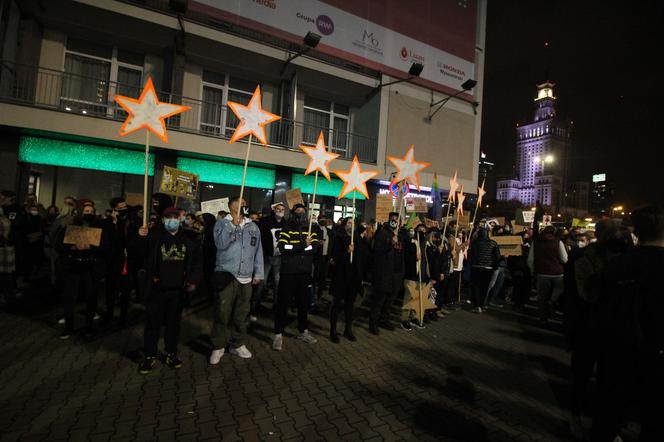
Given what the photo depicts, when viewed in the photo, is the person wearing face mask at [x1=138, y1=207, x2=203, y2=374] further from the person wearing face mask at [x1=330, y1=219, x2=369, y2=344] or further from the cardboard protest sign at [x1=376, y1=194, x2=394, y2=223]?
the cardboard protest sign at [x1=376, y1=194, x2=394, y2=223]

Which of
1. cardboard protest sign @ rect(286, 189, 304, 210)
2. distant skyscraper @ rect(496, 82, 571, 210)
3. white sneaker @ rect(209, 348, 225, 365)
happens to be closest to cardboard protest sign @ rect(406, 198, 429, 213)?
cardboard protest sign @ rect(286, 189, 304, 210)

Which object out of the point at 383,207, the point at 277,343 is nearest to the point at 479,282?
the point at 383,207

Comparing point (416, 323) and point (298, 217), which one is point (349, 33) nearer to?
point (298, 217)

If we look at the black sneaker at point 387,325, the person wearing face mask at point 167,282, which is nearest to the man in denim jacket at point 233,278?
the person wearing face mask at point 167,282

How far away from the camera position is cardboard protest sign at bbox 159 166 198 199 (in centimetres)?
805

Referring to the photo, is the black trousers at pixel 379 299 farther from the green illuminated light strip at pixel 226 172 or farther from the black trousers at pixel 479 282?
the green illuminated light strip at pixel 226 172

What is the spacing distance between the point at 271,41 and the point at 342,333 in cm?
1362

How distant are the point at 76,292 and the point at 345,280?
4080 mm

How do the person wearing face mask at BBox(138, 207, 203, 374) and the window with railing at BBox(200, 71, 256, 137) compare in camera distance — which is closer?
the person wearing face mask at BBox(138, 207, 203, 374)

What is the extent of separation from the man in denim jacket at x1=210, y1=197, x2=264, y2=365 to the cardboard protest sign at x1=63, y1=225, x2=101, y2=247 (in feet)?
6.46

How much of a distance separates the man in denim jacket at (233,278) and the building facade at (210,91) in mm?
8790

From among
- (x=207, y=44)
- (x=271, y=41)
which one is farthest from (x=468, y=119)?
(x=207, y=44)

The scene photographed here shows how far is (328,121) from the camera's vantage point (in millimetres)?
18250

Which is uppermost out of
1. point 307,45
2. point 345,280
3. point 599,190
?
point 599,190
